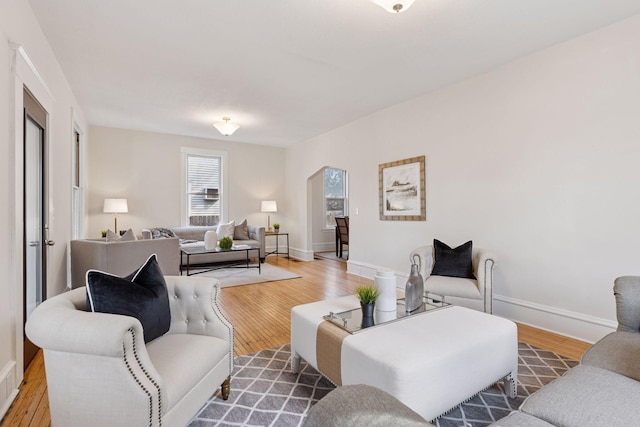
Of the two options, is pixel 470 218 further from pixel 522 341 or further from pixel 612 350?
pixel 612 350

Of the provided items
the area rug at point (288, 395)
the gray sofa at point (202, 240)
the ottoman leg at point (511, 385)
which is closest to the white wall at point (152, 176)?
the gray sofa at point (202, 240)

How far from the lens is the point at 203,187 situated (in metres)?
7.08

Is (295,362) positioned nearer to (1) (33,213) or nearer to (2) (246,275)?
(1) (33,213)

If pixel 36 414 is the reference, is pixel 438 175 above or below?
above

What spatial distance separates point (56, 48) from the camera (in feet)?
10.0

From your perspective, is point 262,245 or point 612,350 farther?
point 262,245

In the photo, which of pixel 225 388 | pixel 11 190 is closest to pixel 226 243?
pixel 11 190

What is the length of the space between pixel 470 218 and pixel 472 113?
1.21 metres

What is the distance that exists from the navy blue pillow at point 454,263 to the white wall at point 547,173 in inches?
16.0

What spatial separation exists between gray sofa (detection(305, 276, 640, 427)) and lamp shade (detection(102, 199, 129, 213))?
6.20m

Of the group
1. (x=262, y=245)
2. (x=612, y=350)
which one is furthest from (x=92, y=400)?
(x=262, y=245)

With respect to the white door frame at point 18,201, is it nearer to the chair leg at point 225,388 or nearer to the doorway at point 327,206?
the chair leg at point 225,388

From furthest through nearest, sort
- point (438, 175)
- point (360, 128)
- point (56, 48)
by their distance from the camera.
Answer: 1. point (360, 128)
2. point (438, 175)
3. point (56, 48)

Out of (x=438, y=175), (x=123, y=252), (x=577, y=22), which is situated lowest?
(x=123, y=252)
